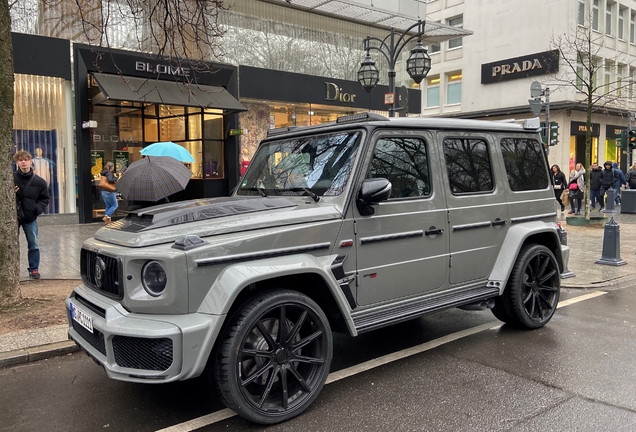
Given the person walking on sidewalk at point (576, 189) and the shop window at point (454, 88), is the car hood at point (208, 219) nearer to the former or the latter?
the person walking on sidewalk at point (576, 189)

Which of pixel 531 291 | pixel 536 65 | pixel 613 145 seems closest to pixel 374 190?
pixel 531 291

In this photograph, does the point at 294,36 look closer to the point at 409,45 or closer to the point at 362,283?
the point at 409,45

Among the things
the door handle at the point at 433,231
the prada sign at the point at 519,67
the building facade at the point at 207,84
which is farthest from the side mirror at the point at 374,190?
the prada sign at the point at 519,67

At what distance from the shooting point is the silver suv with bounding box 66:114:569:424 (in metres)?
3.05

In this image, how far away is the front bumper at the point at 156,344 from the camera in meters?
2.92

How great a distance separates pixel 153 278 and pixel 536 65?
1243 inches

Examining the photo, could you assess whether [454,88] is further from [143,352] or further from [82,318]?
[143,352]

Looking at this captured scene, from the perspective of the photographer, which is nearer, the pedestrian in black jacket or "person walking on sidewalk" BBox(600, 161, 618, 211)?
the pedestrian in black jacket

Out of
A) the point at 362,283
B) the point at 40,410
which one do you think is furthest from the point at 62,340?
the point at 362,283

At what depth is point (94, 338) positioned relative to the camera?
3293 mm

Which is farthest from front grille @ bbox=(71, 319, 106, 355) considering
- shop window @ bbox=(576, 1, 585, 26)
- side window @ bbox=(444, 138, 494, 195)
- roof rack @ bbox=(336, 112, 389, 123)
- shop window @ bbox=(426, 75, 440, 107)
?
shop window @ bbox=(426, 75, 440, 107)

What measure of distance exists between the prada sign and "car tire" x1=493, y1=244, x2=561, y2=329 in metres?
26.1

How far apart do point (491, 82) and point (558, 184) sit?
688 inches

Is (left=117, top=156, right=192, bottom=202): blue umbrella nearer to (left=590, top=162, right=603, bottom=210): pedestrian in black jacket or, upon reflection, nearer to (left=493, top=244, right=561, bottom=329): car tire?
(left=493, top=244, right=561, bottom=329): car tire
